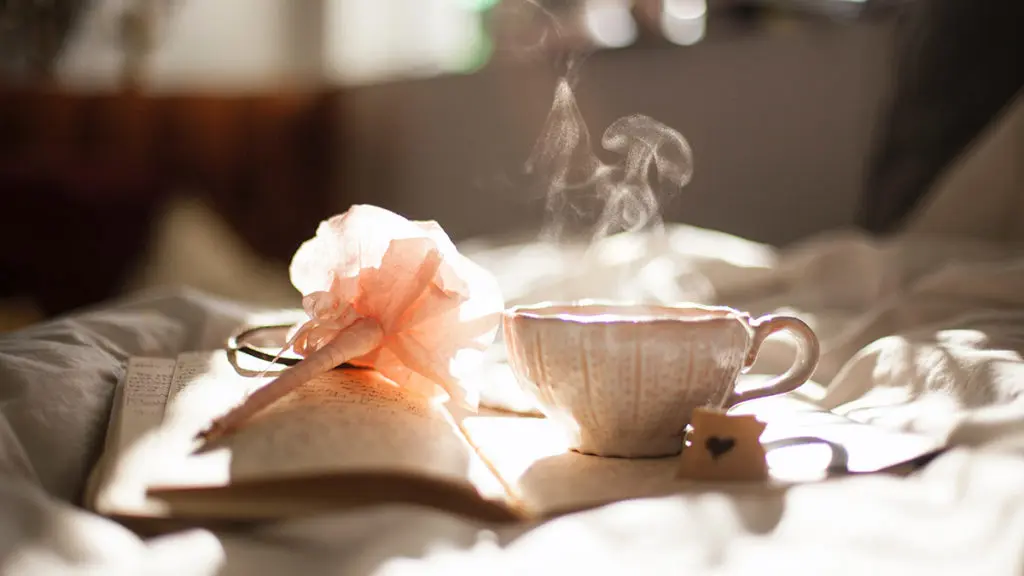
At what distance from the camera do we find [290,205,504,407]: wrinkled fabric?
575 millimetres

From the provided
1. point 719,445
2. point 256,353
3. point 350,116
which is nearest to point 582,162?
point 256,353

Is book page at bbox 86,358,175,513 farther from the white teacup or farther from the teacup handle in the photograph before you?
the teacup handle

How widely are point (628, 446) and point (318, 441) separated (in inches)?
6.7

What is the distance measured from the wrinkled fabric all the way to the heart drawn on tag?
0.17 metres

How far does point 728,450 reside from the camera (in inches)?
17.4

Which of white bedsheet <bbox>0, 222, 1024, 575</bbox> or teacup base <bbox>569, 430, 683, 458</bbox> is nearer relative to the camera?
white bedsheet <bbox>0, 222, 1024, 575</bbox>

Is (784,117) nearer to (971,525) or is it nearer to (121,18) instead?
(971,525)

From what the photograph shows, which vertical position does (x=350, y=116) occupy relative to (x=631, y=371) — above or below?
above

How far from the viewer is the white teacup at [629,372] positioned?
501 mm

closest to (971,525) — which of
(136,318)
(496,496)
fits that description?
(496,496)

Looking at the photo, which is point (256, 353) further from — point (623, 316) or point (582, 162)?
point (582, 162)

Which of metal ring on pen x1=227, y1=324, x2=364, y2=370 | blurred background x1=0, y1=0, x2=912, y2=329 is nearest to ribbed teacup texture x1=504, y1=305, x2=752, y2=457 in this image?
metal ring on pen x1=227, y1=324, x2=364, y2=370

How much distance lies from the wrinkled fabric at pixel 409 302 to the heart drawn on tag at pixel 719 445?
0.17m

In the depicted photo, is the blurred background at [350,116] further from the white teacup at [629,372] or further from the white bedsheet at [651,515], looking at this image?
the white teacup at [629,372]
